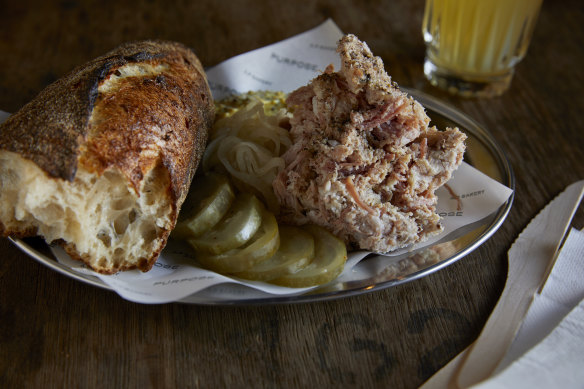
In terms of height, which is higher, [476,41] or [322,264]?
[476,41]

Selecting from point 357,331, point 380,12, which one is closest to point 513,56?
point 380,12

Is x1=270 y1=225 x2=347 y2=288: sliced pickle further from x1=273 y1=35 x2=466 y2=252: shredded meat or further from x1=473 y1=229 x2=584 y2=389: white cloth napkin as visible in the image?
x1=473 y1=229 x2=584 y2=389: white cloth napkin

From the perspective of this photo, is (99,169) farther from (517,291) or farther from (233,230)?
(517,291)

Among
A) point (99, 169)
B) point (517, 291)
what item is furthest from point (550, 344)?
point (99, 169)

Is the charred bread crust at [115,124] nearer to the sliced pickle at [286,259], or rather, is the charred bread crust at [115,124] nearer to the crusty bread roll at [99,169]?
the crusty bread roll at [99,169]

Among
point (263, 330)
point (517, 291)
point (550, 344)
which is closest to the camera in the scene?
point (550, 344)

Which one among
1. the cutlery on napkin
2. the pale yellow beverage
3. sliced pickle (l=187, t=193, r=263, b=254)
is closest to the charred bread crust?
sliced pickle (l=187, t=193, r=263, b=254)

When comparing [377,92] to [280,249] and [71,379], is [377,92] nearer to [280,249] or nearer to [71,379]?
[280,249]
